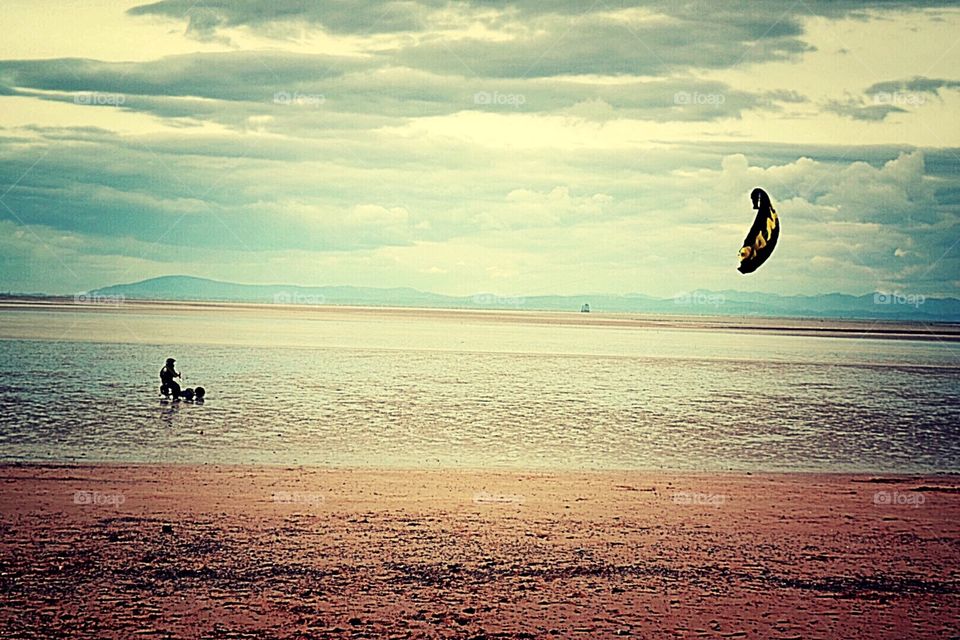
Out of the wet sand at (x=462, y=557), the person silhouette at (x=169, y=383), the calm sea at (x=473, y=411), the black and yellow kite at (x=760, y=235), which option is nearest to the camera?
the black and yellow kite at (x=760, y=235)

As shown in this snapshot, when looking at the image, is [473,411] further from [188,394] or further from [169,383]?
[169,383]

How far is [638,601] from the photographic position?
411 inches

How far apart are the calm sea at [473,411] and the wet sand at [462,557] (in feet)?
11.4

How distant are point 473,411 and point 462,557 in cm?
1663

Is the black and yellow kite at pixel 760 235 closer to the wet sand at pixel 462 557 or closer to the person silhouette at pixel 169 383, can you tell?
the wet sand at pixel 462 557

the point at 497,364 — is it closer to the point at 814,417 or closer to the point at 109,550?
the point at 814,417

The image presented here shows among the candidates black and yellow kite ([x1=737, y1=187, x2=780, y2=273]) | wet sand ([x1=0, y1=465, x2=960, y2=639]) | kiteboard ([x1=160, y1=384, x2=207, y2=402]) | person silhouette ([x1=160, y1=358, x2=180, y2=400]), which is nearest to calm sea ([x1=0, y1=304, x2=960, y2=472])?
kiteboard ([x1=160, y1=384, x2=207, y2=402])

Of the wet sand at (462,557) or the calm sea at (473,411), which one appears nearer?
the wet sand at (462,557)

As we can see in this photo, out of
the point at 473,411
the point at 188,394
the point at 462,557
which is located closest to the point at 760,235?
the point at 462,557

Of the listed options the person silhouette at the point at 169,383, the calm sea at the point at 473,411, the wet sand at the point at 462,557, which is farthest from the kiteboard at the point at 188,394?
the wet sand at the point at 462,557

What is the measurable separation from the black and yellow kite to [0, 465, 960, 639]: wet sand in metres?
4.05

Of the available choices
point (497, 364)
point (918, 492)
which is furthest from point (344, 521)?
point (497, 364)

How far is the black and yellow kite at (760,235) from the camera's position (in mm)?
7613

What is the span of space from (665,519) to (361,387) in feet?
71.5
